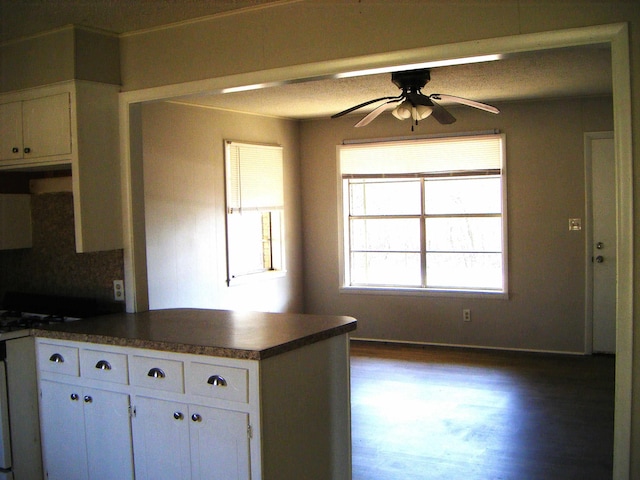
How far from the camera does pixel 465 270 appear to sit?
671cm

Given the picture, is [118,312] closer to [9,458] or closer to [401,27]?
[9,458]

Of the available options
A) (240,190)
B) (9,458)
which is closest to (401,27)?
(9,458)

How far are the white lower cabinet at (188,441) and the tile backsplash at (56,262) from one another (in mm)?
1136

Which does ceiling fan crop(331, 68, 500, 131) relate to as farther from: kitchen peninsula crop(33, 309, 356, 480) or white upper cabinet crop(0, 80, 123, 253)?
kitchen peninsula crop(33, 309, 356, 480)

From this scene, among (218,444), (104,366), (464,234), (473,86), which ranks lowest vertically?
(218,444)

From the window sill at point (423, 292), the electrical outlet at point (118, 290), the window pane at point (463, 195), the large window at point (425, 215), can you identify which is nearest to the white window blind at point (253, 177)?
the large window at point (425, 215)

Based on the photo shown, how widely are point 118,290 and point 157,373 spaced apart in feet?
3.50

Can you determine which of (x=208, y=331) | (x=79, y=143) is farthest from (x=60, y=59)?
(x=208, y=331)

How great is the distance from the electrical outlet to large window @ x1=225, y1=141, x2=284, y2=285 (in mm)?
2146

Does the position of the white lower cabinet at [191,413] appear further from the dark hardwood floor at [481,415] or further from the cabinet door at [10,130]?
the cabinet door at [10,130]

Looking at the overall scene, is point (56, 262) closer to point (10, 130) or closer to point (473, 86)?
point (10, 130)

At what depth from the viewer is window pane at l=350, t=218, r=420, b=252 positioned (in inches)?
273

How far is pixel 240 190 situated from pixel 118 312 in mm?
2542

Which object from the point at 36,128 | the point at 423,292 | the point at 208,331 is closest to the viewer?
the point at 208,331
